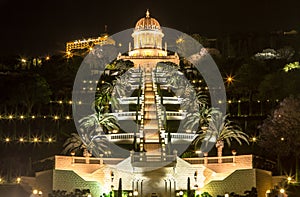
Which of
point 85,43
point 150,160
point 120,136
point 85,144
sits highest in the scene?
point 85,43

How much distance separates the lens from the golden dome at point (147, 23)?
94.1 m

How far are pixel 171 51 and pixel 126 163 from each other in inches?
2307

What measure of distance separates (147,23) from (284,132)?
48797 mm

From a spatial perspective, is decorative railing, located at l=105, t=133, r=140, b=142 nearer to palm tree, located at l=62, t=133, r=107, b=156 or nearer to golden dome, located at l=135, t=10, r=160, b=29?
palm tree, located at l=62, t=133, r=107, b=156

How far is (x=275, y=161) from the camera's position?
1935 inches

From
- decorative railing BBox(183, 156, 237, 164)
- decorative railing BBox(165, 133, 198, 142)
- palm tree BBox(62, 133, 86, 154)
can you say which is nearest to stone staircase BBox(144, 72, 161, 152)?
decorative railing BBox(165, 133, 198, 142)

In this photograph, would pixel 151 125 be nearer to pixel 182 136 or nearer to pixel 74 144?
pixel 182 136

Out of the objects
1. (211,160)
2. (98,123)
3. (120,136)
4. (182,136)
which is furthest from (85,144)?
(211,160)

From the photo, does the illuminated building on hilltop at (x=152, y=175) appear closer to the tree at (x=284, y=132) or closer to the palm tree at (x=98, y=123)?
the tree at (x=284, y=132)

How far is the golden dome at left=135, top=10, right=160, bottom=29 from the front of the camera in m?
94.1

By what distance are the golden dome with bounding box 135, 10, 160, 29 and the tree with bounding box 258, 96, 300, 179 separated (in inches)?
1787

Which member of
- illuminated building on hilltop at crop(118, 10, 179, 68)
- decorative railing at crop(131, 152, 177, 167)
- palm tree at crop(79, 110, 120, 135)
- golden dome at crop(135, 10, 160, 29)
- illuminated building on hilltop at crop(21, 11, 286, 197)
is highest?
golden dome at crop(135, 10, 160, 29)

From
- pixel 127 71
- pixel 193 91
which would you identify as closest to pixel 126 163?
pixel 193 91

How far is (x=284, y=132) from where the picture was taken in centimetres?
4978
